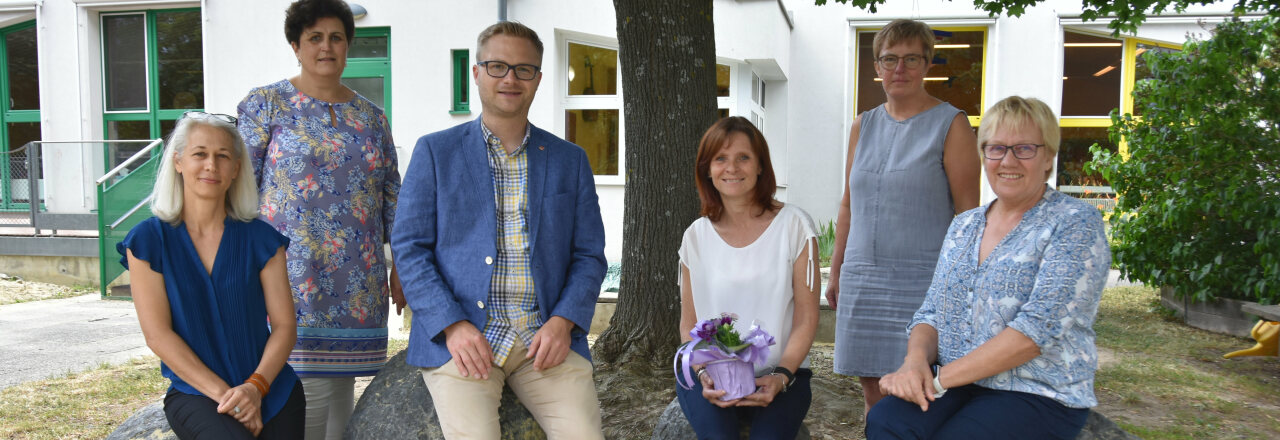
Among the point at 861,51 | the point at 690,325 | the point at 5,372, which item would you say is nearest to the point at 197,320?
the point at 690,325

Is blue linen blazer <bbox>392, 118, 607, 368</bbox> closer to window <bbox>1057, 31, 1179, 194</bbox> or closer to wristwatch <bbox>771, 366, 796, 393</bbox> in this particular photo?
wristwatch <bbox>771, 366, 796, 393</bbox>

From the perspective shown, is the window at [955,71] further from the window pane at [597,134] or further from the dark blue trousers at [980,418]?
the dark blue trousers at [980,418]

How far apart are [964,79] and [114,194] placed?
39.7 ft

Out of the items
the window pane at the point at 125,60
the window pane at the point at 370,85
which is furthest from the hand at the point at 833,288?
the window pane at the point at 125,60

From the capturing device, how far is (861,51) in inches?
522

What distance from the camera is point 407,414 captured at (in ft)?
9.41

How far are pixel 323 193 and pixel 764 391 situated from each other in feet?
5.54

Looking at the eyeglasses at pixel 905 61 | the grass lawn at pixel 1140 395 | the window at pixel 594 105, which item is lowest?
the grass lawn at pixel 1140 395

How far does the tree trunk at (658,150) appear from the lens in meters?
4.68

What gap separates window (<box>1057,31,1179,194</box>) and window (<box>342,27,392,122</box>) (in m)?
10.0

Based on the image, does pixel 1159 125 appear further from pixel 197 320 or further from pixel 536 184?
pixel 197 320

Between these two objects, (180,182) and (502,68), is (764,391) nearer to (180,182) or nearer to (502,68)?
(502,68)

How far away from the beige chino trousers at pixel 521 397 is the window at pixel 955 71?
11189 mm

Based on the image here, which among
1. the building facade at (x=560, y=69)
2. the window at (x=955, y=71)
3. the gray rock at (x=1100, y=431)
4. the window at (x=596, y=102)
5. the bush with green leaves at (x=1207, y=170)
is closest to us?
the gray rock at (x=1100, y=431)
